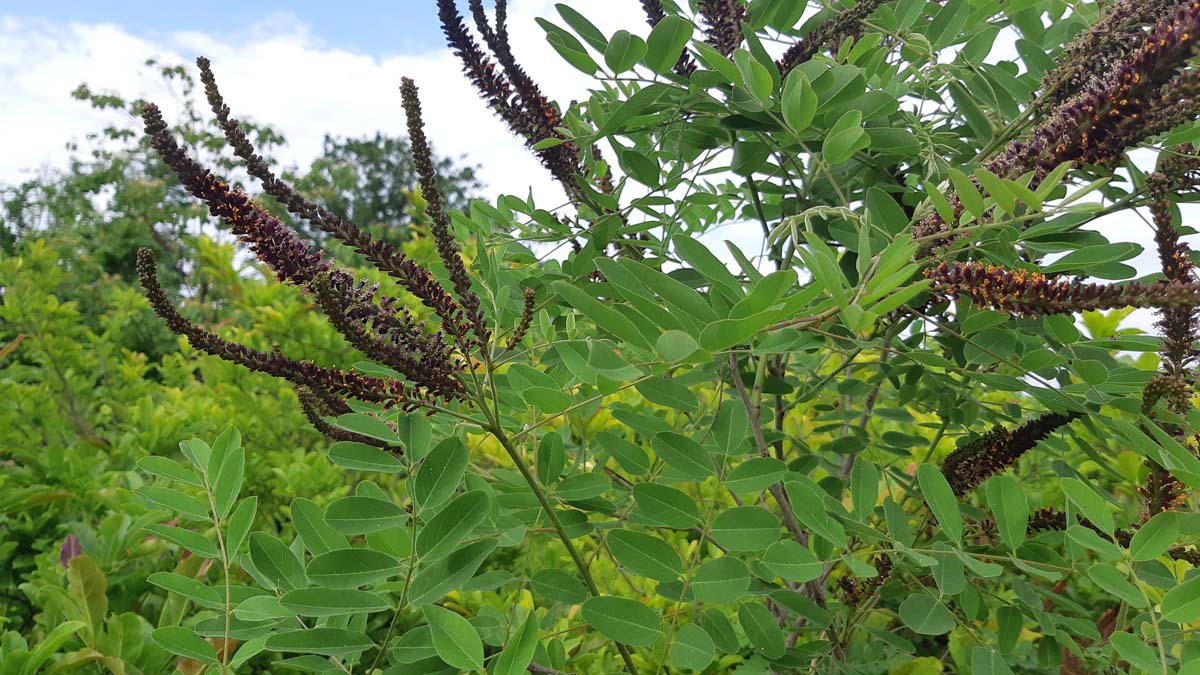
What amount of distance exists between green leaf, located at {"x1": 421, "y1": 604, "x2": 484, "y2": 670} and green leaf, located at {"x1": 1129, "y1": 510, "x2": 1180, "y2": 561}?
31.4 inches

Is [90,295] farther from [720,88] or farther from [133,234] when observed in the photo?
[720,88]

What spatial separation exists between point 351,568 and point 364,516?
60 millimetres

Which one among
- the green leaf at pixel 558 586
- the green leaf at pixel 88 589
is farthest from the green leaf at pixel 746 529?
the green leaf at pixel 88 589

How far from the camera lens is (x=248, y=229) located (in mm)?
848

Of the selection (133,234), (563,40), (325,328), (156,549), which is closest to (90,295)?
(133,234)

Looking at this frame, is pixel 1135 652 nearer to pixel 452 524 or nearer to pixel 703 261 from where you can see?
pixel 703 261

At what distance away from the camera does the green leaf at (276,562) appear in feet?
2.98

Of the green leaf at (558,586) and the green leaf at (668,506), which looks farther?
the green leaf at (558,586)

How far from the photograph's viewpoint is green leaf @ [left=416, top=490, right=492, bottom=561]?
31.9 inches

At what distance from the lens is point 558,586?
1.08 m

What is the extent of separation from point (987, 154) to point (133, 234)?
19003 millimetres

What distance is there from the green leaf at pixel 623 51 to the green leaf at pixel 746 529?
0.71 meters

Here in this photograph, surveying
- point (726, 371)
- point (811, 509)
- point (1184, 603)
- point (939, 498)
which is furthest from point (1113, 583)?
point (726, 371)

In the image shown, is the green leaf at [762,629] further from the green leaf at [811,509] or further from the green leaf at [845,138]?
the green leaf at [845,138]
